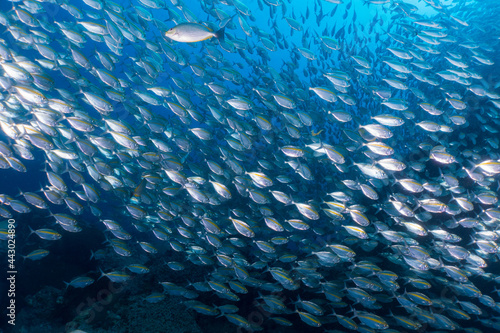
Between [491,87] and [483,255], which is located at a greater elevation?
[491,87]

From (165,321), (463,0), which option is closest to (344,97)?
(165,321)

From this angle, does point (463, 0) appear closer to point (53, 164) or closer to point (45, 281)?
point (53, 164)

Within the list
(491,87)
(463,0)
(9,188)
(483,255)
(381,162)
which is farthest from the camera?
(9,188)

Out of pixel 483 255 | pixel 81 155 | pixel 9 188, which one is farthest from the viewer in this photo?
pixel 9 188

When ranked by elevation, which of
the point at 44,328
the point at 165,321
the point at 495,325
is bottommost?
the point at 44,328

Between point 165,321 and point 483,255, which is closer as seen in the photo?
point 165,321

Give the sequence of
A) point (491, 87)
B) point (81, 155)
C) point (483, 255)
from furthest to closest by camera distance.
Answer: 1. point (491, 87)
2. point (483, 255)
3. point (81, 155)

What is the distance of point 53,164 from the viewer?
18.4 feet

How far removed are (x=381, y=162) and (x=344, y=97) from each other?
198 cm

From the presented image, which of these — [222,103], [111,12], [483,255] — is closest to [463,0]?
[483,255]

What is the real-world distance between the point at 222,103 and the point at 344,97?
3.12m

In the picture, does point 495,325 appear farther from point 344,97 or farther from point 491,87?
point 491,87

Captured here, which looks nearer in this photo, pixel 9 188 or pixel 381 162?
pixel 381 162

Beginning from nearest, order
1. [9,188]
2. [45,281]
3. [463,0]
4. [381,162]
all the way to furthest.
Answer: [381,162] < [45,281] < [463,0] < [9,188]
